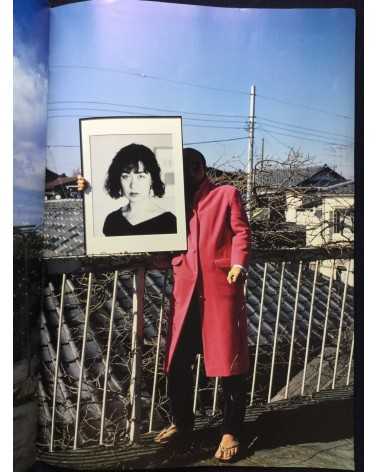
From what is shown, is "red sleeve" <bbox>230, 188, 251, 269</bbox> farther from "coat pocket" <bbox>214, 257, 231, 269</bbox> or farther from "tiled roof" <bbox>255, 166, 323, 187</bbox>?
"tiled roof" <bbox>255, 166, 323, 187</bbox>

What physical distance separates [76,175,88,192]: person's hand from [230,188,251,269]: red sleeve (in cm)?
73

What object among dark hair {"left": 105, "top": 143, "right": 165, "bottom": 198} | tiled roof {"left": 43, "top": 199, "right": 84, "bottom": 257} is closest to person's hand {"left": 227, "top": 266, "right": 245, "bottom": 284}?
dark hair {"left": 105, "top": 143, "right": 165, "bottom": 198}

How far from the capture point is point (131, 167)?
2.80m

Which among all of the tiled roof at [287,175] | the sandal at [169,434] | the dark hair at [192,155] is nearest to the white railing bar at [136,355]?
the sandal at [169,434]

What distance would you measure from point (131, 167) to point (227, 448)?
1480 mm

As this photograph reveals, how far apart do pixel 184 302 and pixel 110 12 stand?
4.82 feet

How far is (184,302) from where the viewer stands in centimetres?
280

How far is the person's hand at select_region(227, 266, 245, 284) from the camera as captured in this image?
2.78 m

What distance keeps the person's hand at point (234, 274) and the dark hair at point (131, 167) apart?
1.68ft

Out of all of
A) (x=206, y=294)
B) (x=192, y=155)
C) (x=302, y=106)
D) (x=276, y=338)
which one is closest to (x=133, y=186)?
(x=192, y=155)

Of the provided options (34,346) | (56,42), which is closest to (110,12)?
(56,42)

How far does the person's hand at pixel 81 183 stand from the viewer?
2777 millimetres

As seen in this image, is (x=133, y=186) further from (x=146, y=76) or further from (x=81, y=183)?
(x=146, y=76)
